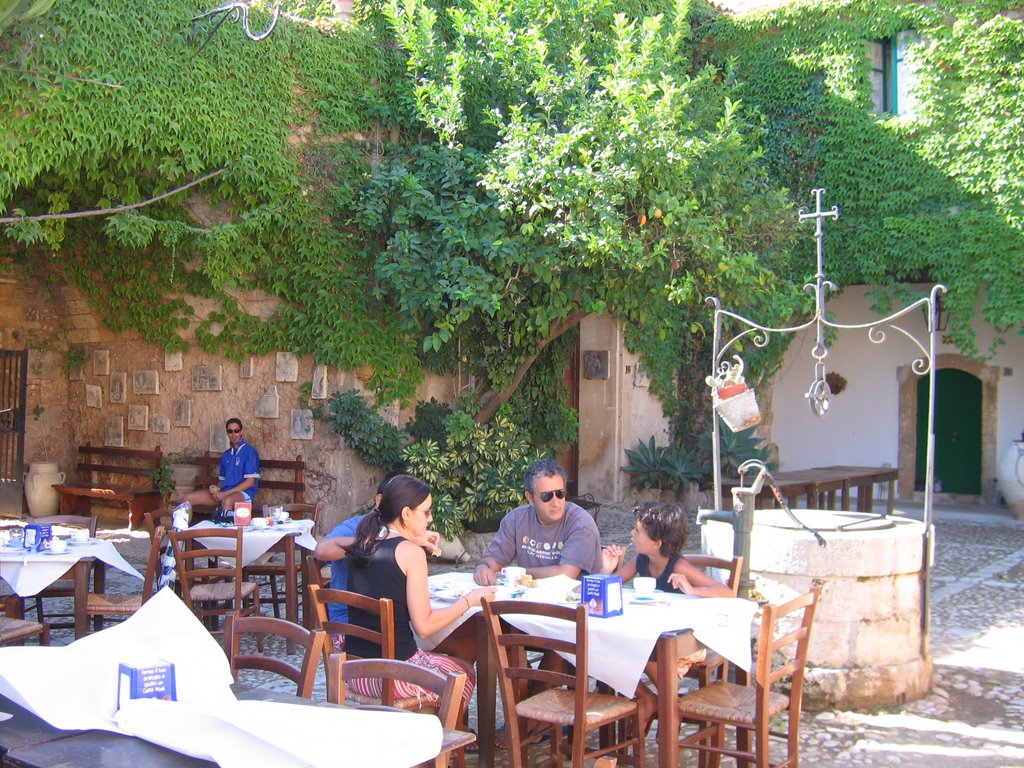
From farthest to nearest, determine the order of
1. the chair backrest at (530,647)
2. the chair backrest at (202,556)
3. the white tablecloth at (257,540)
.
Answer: the white tablecloth at (257,540)
the chair backrest at (202,556)
the chair backrest at (530,647)

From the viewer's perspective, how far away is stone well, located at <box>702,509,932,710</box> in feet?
16.1

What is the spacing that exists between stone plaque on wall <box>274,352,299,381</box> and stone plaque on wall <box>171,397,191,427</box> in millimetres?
1222

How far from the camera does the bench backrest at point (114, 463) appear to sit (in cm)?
1045

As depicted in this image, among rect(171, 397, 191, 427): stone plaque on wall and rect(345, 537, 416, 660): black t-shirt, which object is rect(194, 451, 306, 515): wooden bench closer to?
rect(171, 397, 191, 427): stone plaque on wall

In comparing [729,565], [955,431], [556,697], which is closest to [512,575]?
[556,697]

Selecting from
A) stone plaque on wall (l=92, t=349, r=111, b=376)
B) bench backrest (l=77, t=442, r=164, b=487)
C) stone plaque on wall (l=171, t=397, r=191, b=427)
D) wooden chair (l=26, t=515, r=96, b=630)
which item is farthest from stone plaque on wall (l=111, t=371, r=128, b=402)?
wooden chair (l=26, t=515, r=96, b=630)

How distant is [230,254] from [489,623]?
20.3 feet

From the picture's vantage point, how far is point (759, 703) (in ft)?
12.0

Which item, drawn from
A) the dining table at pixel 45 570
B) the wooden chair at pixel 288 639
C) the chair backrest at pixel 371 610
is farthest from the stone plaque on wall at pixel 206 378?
the wooden chair at pixel 288 639

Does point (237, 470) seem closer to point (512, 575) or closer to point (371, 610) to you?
point (512, 575)

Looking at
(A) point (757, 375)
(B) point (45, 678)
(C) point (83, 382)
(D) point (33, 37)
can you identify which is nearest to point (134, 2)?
(D) point (33, 37)

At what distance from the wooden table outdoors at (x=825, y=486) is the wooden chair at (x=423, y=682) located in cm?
733

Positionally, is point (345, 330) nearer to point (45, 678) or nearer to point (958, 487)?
point (45, 678)

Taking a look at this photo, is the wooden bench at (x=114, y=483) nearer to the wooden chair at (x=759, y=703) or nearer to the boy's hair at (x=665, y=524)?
the boy's hair at (x=665, y=524)
